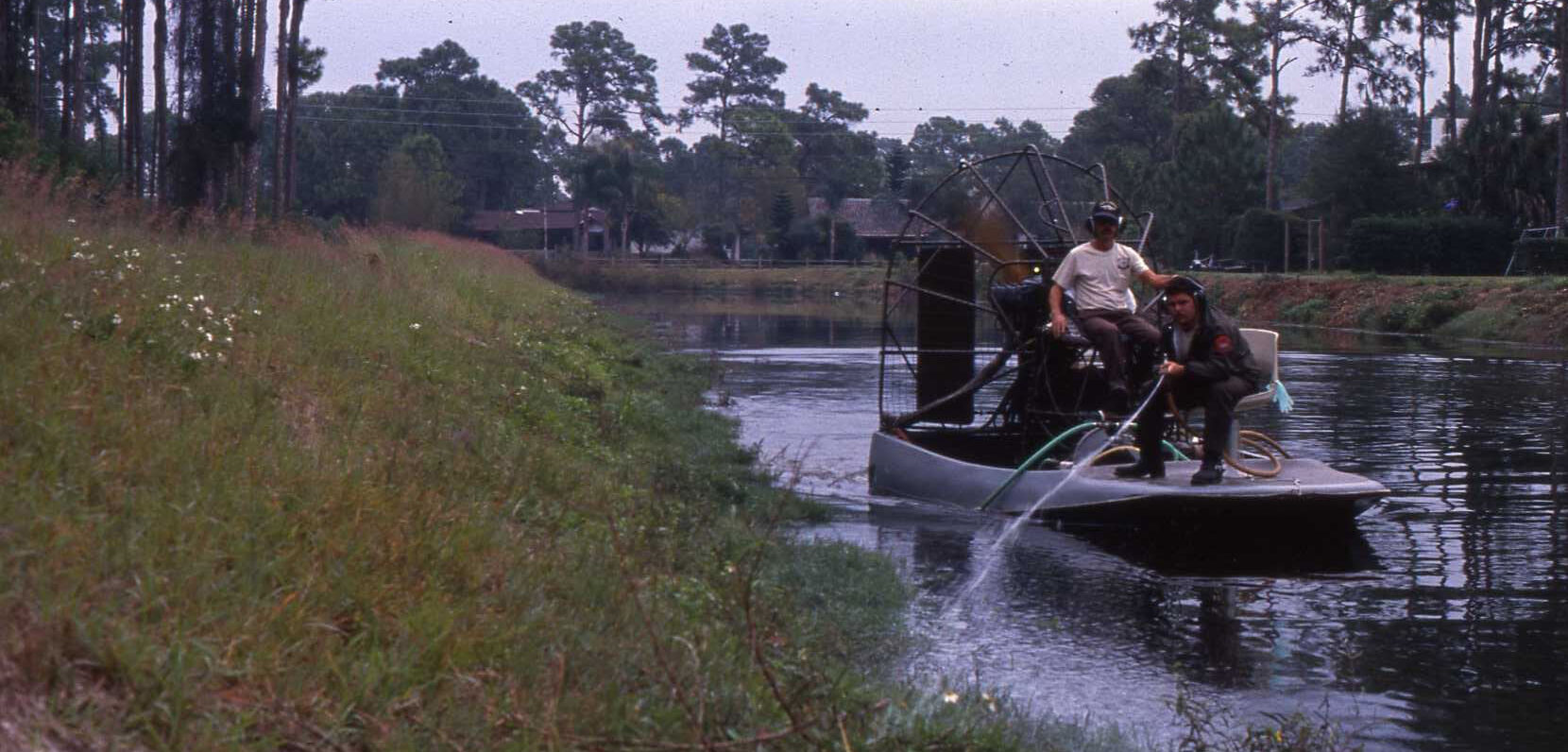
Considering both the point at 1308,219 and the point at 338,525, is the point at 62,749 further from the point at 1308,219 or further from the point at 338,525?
the point at 1308,219

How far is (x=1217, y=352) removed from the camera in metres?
10.6

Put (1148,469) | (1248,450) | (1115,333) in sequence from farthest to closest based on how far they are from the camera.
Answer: (1248,450) < (1115,333) < (1148,469)

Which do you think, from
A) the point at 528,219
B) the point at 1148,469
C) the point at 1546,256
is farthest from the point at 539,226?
the point at 1148,469

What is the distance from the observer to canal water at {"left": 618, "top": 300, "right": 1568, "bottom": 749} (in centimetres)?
735

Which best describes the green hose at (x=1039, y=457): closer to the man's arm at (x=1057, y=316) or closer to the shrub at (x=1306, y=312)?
the man's arm at (x=1057, y=316)

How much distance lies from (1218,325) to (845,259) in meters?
77.9

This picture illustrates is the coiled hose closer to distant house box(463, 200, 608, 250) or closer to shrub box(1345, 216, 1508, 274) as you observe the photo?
shrub box(1345, 216, 1508, 274)

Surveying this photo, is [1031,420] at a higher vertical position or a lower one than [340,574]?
lower

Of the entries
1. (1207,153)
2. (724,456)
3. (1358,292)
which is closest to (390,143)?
(1207,153)

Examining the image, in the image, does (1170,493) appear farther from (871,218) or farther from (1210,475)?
(871,218)

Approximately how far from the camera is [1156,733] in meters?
6.84

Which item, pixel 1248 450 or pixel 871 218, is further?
pixel 871 218

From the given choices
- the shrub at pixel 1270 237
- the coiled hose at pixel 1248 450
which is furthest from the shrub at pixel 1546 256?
the coiled hose at pixel 1248 450

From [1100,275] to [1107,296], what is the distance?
0.53 ft
